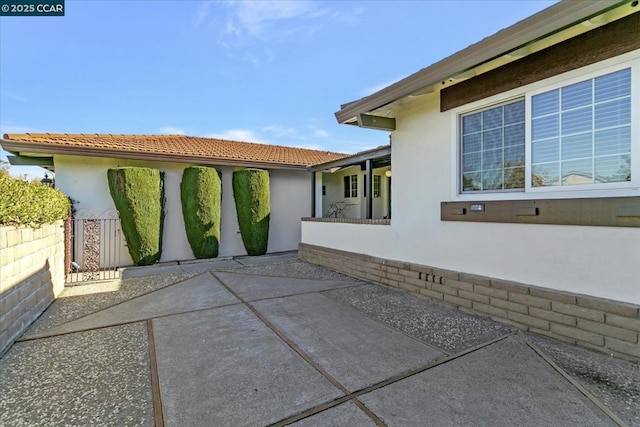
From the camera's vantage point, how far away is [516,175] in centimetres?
436

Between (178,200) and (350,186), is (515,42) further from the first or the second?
(350,186)

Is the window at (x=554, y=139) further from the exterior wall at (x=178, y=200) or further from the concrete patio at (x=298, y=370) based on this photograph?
the exterior wall at (x=178, y=200)

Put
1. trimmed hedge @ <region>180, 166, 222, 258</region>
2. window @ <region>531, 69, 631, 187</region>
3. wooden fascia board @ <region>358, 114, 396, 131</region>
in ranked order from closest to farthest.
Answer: window @ <region>531, 69, 631, 187</region>, wooden fascia board @ <region>358, 114, 396, 131</region>, trimmed hedge @ <region>180, 166, 222, 258</region>

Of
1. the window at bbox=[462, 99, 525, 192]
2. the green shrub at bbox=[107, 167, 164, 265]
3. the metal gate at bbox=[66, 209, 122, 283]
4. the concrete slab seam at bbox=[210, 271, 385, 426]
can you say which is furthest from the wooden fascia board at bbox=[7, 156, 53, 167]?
the window at bbox=[462, 99, 525, 192]

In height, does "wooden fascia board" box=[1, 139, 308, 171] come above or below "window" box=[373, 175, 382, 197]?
above

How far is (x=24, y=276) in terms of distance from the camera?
4.18 meters

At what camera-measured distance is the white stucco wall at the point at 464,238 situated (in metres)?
3.36

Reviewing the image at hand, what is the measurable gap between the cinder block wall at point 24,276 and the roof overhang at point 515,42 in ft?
19.2

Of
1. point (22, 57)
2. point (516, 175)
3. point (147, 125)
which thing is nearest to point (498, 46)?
point (516, 175)

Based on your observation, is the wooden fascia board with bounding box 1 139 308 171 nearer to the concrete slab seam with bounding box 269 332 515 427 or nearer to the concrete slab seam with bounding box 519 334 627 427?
the concrete slab seam with bounding box 269 332 515 427

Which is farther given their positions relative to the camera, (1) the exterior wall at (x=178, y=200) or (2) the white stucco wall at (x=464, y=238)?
(1) the exterior wall at (x=178, y=200)

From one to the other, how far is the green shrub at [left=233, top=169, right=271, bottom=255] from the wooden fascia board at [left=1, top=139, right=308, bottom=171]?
1.45 ft

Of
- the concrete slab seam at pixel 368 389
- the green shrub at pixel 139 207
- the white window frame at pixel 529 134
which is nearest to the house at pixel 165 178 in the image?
the green shrub at pixel 139 207

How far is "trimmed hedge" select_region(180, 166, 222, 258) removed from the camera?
9.54 metres
